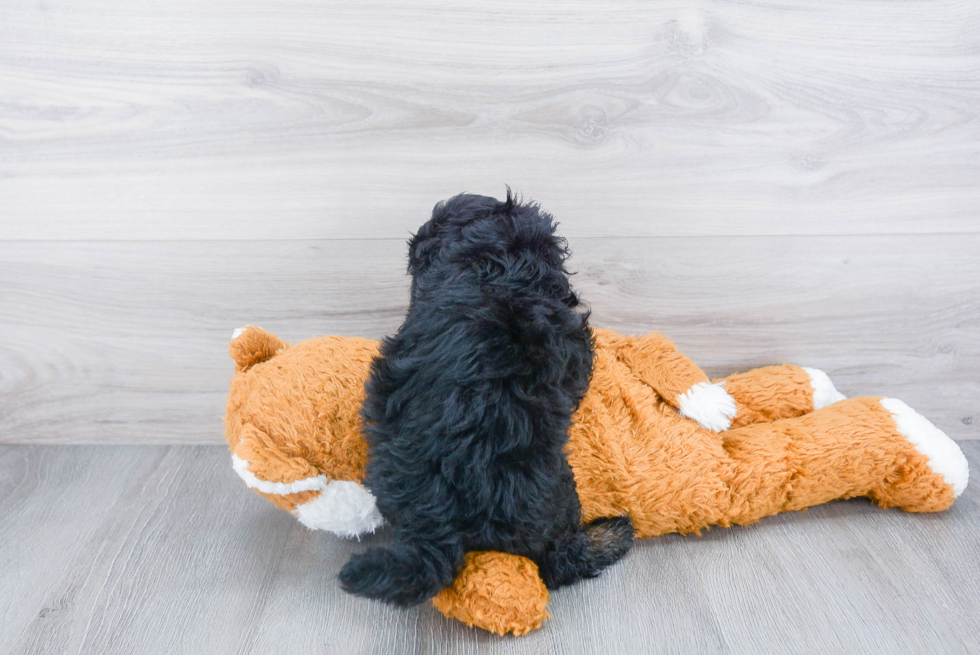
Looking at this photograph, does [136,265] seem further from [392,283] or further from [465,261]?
[465,261]

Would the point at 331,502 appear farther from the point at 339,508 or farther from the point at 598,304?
the point at 598,304

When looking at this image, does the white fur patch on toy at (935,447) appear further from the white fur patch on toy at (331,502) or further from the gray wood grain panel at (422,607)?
the white fur patch on toy at (331,502)

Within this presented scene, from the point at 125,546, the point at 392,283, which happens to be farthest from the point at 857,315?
the point at 125,546

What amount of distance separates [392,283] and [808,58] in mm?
657

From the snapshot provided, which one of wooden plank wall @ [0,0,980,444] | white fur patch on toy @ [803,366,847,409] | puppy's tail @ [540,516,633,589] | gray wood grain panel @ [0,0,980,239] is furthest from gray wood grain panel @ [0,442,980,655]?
gray wood grain panel @ [0,0,980,239]

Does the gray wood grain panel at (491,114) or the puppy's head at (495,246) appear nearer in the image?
the puppy's head at (495,246)

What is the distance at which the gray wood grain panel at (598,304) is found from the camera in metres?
0.97

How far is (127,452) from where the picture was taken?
1.07 m

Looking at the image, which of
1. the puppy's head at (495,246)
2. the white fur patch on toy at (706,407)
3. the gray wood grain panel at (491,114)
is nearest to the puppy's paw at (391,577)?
the puppy's head at (495,246)

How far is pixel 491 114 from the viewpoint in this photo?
0.91 m

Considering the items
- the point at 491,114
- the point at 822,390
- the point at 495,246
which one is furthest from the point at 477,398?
the point at 822,390

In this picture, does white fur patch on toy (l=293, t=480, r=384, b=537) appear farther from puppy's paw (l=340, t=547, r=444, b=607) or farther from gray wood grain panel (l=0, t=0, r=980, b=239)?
gray wood grain panel (l=0, t=0, r=980, b=239)

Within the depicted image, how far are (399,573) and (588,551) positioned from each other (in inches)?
9.9

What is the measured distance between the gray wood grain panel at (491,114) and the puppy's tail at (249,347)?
0.19 m
